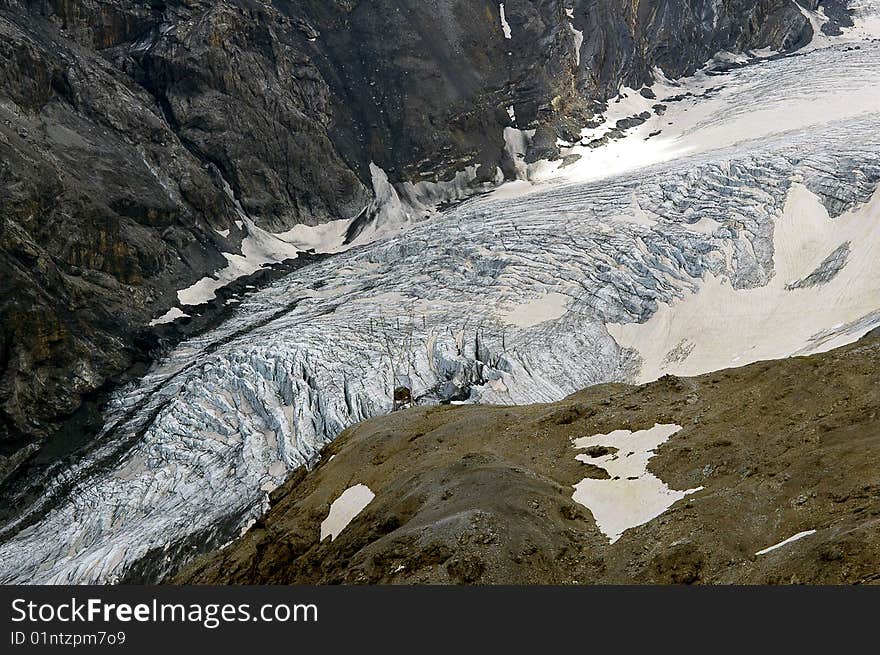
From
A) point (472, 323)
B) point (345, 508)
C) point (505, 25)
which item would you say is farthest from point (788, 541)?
point (505, 25)

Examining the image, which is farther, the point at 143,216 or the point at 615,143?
the point at 615,143

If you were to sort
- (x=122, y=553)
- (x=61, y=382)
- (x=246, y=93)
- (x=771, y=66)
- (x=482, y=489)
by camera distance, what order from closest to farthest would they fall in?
1. (x=482, y=489)
2. (x=122, y=553)
3. (x=61, y=382)
4. (x=246, y=93)
5. (x=771, y=66)

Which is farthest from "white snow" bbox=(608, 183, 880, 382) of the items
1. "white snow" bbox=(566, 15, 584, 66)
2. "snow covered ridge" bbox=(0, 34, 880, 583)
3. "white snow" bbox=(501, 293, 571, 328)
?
"white snow" bbox=(566, 15, 584, 66)

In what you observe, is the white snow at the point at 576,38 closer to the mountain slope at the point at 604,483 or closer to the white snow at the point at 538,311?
the white snow at the point at 538,311

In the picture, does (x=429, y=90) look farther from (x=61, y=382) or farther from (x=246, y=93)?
(x=61, y=382)

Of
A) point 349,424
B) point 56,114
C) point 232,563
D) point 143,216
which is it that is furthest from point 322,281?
point 232,563

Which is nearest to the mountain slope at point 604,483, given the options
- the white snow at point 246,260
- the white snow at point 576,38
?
the white snow at point 246,260
